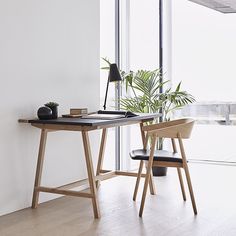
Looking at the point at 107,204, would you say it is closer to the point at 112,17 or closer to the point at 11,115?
the point at 11,115

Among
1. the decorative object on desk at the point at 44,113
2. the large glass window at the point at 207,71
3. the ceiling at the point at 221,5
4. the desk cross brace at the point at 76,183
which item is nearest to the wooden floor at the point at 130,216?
the desk cross brace at the point at 76,183

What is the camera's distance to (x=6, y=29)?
12.2 feet

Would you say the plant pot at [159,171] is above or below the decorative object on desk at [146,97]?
below

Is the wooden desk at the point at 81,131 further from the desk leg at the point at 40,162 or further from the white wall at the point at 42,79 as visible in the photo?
the white wall at the point at 42,79

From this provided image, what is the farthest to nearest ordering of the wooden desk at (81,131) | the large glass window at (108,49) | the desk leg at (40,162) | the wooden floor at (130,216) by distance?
the large glass window at (108,49), the desk leg at (40,162), the wooden desk at (81,131), the wooden floor at (130,216)

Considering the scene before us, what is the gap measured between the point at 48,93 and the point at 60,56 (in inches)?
14.8

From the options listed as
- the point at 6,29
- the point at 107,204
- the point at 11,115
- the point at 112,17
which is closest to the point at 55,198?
the point at 107,204

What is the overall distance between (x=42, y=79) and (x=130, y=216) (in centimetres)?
140

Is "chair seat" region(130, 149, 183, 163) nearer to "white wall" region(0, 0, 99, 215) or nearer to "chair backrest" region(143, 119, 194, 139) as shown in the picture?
"chair backrest" region(143, 119, 194, 139)

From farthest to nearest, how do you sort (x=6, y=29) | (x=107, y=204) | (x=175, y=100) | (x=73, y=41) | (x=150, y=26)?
1. (x=150, y=26)
2. (x=175, y=100)
3. (x=73, y=41)
4. (x=107, y=204)
5. (x=6, y=29)

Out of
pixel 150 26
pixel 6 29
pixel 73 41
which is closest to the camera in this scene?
pixel 6 29

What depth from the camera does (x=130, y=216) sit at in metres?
3.69

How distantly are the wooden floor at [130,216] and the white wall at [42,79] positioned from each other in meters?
0.29

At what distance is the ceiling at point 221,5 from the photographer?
18.7 ft
